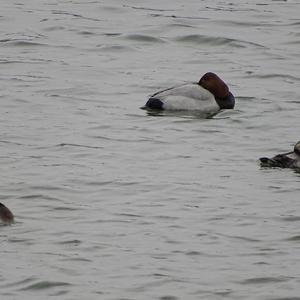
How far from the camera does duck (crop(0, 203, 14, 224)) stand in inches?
404

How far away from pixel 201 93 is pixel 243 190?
4.90 meters

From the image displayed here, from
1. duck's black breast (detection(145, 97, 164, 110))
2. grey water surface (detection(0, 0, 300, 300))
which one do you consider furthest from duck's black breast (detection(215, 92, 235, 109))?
duck's black breast (detection(145, 97, 164, 110))

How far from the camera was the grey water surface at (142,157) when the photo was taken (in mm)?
9391

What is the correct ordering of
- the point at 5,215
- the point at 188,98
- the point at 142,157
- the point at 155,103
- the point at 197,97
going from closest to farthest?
the point at 5,215, the point at 142,157, the point at 155,103, the point at 188,98, the point at 197,97

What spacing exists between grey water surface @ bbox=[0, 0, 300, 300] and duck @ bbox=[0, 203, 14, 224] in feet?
0.39

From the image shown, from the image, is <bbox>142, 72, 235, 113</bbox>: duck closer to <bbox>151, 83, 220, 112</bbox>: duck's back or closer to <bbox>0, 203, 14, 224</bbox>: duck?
<bbox>151, 83, 220, 112</bbox>: duck's back

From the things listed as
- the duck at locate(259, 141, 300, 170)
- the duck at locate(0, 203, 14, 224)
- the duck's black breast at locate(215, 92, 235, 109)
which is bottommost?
the duck's black breast at locate(215, 92, 235, 109)

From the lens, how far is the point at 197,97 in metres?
16.8

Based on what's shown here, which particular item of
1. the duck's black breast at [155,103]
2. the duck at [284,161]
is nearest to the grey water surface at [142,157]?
Answer: the duck at [284,161]

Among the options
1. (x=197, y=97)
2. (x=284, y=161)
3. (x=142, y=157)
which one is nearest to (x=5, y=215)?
(x=142, y=157)

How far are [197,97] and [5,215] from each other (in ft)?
22.6

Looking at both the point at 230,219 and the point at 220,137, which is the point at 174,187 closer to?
the point at 230,219

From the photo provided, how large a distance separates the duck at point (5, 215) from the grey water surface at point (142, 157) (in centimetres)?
12

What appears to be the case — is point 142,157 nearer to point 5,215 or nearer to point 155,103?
point 155,103
